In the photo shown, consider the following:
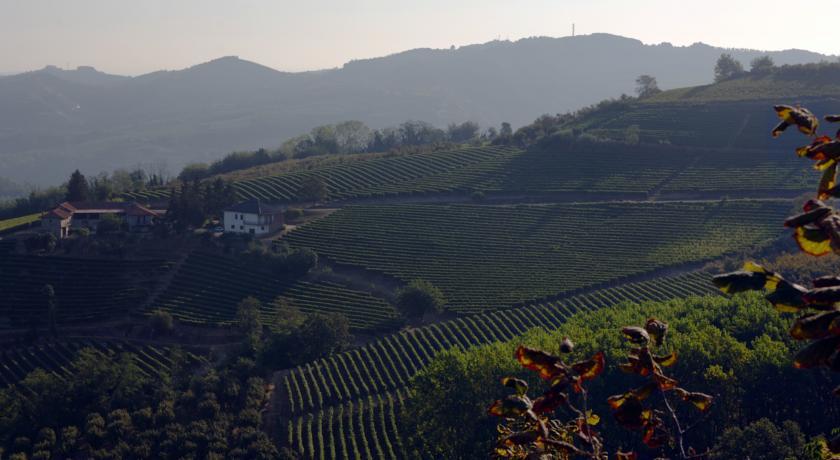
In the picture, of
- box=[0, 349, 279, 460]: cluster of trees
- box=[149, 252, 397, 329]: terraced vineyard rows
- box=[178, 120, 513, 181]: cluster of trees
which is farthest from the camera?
box=[178, 120, 513, 181]: cluster of trees

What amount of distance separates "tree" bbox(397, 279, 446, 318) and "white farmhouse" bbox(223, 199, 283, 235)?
17838 millimetres

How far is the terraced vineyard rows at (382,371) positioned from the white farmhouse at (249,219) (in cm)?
2045

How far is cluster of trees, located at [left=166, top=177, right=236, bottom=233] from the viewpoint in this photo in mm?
67312

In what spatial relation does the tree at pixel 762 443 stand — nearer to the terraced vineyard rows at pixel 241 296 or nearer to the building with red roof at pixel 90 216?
the terraced vineyard rows at pixel 241 296

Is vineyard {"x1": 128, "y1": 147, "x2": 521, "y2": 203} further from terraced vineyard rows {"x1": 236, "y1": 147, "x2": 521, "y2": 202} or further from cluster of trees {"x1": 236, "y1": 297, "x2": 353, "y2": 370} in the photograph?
cluster of trees {"x1": 236, "y1": 297, "x2": 353, "y2": 370}

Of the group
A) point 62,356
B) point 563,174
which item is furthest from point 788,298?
point 563,174

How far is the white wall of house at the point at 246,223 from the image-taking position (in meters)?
67.8

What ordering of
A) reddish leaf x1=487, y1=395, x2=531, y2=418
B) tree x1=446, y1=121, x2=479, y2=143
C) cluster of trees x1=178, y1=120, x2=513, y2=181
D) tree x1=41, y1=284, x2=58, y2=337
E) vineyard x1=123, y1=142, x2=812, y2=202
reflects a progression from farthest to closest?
tree x1=446, y1=121, x2=479, y2=143 < cluster of trees x1=178, y1=120, x2=513, y2=181 < vineyard x1=123, y1=142, x2=812, y2=202 < tree x1=41, y1=284, x2=58, y2=337 < reddish leaf x1=487, y1=395, x2=531, y2=418

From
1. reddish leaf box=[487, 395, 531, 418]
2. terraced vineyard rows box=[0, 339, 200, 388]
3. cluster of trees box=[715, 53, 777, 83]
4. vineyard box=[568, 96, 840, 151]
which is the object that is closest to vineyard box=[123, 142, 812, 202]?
vineyard box=[568, 96, 840, 151]

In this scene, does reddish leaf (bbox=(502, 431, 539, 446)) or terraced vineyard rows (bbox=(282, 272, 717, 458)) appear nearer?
reddish leaf (bbox=(502, 431, 539, 446))

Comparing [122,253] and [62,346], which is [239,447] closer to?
[62,346]

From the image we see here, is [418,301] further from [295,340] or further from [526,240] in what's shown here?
[526,240]

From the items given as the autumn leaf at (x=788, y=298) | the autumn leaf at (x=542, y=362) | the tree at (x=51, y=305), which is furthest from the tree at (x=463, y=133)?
the autumn leaf at (x=788, y=298)

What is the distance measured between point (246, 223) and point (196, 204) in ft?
15.2
